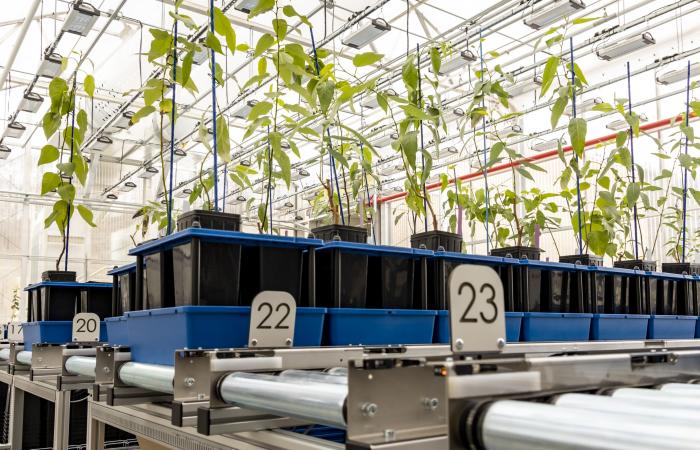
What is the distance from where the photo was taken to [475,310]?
0.74 meters

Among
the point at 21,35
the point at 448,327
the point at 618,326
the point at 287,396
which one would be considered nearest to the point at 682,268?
the point at 618,326

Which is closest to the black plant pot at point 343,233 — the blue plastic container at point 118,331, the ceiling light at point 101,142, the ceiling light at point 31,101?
the blue plastic container at point 118,331

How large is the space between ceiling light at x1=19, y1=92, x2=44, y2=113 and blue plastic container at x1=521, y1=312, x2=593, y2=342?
6098 mm

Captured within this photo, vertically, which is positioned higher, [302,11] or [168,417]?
[302,11]

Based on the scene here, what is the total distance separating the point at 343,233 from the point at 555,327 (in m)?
0.70

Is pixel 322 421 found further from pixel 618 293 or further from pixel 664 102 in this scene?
pixel 664 102

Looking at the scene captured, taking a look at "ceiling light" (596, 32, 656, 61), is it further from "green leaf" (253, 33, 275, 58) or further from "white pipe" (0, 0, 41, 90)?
"white pipe" (0, 0, 41, 90)

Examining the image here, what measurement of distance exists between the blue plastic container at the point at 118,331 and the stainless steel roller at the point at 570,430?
118 cm

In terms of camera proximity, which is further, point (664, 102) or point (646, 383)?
point (664, 102)

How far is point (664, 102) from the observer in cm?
873

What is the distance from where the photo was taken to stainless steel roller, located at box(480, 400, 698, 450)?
0.44 metres

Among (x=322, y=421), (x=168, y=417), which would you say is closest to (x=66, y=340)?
(x=168, y=417)

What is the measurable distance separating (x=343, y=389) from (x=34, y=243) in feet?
37.1

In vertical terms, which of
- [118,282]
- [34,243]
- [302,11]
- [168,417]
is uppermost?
[302,11]
